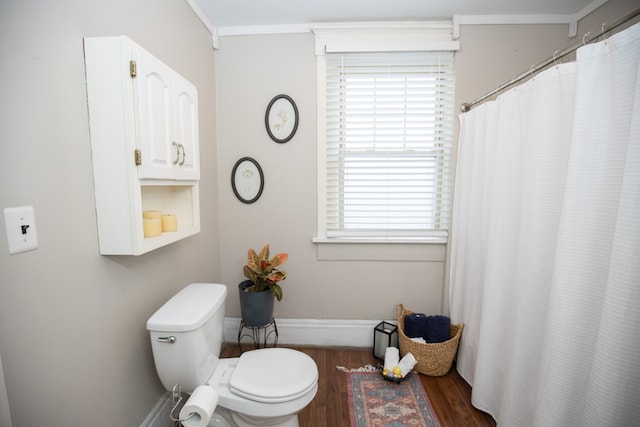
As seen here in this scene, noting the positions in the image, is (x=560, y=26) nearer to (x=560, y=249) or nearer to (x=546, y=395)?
(x=560, y=249)

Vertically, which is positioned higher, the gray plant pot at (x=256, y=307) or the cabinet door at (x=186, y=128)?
the cabinet door at (x=186, y=128)

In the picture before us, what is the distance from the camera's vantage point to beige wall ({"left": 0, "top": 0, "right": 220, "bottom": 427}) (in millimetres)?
780

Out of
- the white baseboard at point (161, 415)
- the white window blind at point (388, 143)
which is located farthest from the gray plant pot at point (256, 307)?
the white window blind at point (388, 143)

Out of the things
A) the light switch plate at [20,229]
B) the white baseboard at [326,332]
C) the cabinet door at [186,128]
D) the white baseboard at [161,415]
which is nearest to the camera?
the light switch plate at [20,229]

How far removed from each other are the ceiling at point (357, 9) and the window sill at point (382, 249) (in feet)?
5.17

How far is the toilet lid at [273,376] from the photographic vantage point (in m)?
1.19

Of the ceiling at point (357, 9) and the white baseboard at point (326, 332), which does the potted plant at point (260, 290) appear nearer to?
the white baseboard at point (326, 332)

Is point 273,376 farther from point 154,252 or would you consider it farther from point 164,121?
point 164,121

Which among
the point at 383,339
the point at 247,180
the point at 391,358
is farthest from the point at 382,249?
the point at 247,180

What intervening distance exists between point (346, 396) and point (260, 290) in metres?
0.85

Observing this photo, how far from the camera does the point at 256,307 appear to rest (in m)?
1.85

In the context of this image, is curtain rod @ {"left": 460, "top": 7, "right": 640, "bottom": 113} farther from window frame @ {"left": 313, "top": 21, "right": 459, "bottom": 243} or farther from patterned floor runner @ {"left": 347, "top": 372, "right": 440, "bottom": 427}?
patterned floor runner @ {"left": 347, "top": 372, "right": 440, "bottom": 427}

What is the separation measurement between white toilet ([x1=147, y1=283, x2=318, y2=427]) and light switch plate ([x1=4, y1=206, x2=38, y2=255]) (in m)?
0.50

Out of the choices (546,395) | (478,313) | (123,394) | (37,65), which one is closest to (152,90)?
(37,65)
